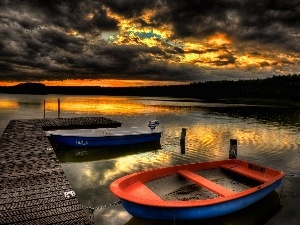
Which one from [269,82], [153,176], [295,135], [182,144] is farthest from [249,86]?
[153,176]

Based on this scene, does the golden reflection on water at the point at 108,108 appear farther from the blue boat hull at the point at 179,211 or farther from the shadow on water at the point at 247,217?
the blue boat hull at the point at 179,211

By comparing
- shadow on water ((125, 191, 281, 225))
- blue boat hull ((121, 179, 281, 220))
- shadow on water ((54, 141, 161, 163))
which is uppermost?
blue boat hull ((121, 179, 281, 220))

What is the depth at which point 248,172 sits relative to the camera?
1184 cm

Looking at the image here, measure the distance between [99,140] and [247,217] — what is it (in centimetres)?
1300

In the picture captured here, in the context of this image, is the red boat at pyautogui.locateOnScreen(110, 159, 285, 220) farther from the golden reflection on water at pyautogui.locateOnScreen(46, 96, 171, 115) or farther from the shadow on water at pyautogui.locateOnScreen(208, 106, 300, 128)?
the golden reflection on water at pyautogui.locateOnScreen(46, 96, 171, 115)

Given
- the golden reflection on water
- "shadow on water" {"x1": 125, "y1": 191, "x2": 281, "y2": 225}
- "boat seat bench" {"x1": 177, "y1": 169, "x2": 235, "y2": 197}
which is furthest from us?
the golden reflection on water

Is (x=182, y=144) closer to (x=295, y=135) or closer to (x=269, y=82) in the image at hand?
(x=295, y=135)

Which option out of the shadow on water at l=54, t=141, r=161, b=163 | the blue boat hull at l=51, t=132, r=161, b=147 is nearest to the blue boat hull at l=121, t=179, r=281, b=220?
the shadow on water at l=54, t=141, r=161, b=163

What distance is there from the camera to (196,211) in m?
7.88

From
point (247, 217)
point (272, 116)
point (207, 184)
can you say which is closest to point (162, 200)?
point (207, 184)

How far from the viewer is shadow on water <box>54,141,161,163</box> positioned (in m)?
18.3

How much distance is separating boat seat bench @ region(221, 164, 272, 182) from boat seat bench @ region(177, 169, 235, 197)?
101 inches

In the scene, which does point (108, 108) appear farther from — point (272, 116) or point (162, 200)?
point (162, 200)

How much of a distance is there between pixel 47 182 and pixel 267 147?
19726mm
